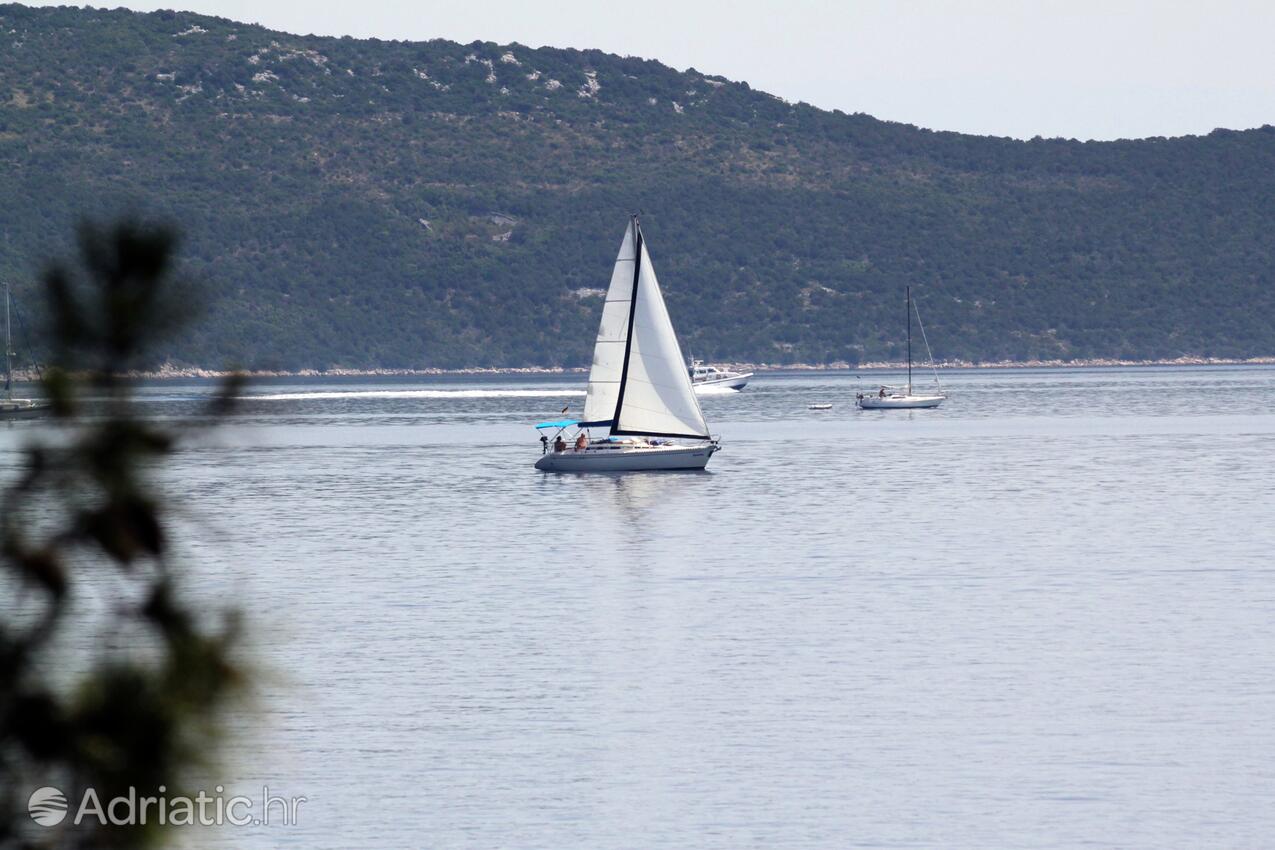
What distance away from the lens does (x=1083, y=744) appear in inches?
989

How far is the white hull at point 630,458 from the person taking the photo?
74812mm

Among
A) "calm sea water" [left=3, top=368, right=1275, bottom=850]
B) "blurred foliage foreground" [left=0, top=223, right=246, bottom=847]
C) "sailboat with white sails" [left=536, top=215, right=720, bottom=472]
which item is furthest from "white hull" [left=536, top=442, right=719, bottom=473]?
"blurred foliage foreground" [left=0, top=223, right=246, bottom=847]

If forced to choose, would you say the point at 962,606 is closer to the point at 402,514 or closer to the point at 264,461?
the point at 402,514

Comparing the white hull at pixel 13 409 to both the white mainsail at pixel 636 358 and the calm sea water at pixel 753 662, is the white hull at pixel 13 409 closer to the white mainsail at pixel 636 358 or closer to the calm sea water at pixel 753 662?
the calm sea water at pixel 753 662

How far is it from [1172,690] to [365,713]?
36.6 ft

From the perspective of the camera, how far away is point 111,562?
21.5 feet

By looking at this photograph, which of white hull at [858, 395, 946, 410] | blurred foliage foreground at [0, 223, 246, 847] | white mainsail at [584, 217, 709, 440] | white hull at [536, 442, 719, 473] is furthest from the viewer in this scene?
white hull at [858, 395, 946, 410]

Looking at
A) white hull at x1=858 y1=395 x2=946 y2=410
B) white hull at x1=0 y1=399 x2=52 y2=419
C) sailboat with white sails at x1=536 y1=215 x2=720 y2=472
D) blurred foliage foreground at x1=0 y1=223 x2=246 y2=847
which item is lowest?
white hull at x1=858 y1=395 x2=946 y2=410

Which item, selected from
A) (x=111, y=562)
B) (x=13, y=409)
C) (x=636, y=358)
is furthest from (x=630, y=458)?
(x=111, y=562)

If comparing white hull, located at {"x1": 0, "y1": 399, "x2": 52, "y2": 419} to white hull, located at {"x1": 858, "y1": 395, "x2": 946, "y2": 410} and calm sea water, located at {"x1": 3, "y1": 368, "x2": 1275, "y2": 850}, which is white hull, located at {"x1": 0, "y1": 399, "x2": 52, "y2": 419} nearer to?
white hull, located at {"x1": 858, "y1": 395, "x2": 946, "y2": 410}

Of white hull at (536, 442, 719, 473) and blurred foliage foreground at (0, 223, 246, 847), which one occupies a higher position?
blurred foliage foreground at (0, 223, 246, 847)

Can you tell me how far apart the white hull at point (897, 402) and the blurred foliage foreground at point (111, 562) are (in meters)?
143

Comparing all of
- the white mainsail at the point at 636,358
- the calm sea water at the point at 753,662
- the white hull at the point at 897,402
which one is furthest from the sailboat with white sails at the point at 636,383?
the white hull at the point at 897,402

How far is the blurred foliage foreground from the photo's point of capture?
250 inches
